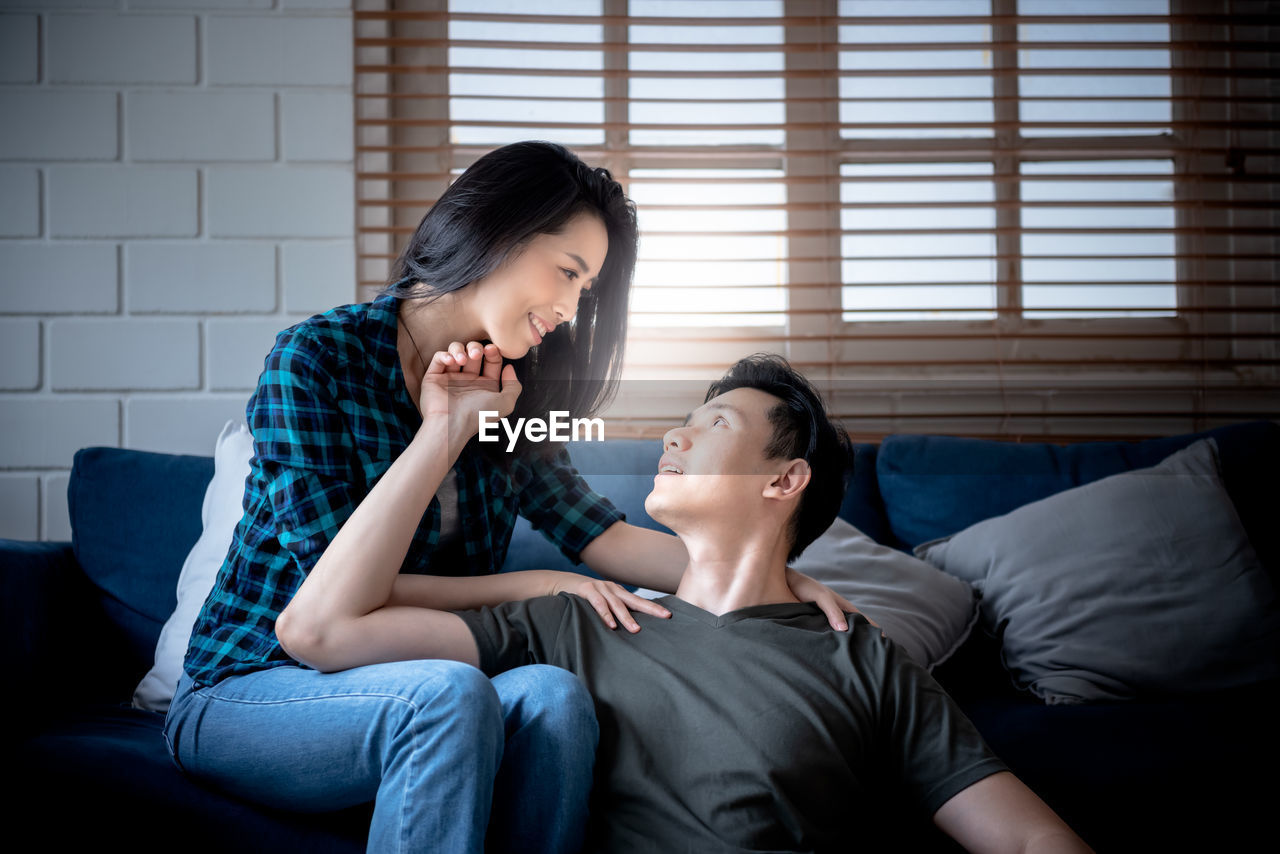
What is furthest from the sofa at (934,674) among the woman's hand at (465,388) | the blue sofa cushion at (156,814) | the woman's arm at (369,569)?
the woman's hand at (465,388)

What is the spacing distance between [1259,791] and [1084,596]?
398 millimetres

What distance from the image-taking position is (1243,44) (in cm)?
213

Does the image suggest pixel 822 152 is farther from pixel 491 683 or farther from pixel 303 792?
pixel 303 792

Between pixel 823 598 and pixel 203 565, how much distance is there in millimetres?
1048

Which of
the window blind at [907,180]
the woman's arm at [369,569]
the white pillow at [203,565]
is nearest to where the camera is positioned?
the woman's arm at [369,569]

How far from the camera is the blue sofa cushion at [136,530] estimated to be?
1.62m

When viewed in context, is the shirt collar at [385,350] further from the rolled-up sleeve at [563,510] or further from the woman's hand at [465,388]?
the rolled-up sleeve at [563,510]

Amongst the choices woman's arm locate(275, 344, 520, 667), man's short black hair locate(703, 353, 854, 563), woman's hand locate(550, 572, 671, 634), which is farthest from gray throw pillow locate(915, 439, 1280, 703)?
woman's arm locate(275, 344, 520, 667)

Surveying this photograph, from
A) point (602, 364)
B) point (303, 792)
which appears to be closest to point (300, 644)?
point (303, 792)

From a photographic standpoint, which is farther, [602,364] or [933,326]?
[933,326]

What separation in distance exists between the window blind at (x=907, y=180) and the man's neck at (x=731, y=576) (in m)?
0.95

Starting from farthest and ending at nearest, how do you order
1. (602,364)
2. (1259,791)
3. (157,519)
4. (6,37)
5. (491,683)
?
(6,37), (157,519), (602,364), (1259,791), (491,683)

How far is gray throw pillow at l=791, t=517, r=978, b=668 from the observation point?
4.70ft

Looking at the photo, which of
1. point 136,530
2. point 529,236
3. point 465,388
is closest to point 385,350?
point 465,388
